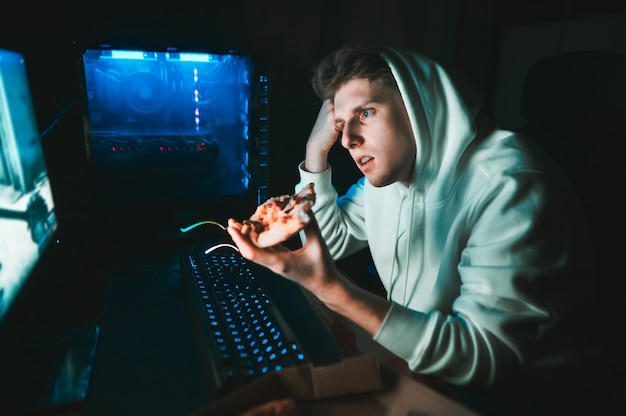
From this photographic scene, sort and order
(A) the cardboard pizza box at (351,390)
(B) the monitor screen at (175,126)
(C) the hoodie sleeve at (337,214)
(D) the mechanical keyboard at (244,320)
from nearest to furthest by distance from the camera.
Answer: (A) the cardboard pizza box at (351,390)
(D) the mechanical keyboard at (244,320)
(B) the monitor screen at (175,126)
(C) the hoodie sleeve at (337,214)

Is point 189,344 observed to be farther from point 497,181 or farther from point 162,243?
point 497,181

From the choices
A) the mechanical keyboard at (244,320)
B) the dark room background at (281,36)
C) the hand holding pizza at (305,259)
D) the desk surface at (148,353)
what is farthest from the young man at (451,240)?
the dark room background at (281,36)

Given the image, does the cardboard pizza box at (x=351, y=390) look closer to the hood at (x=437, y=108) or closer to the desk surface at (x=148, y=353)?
the desk surface at (x=148, y=353)

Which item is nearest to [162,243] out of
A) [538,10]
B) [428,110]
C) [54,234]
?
[54,234]

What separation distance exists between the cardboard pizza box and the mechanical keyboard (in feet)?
0.30

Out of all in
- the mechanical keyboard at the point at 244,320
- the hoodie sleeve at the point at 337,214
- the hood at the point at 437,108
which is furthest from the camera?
the hoodie sleeve at the point at 337,214

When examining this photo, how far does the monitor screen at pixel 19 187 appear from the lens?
28.0 inches

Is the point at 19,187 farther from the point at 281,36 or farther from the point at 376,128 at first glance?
the point at 281,36

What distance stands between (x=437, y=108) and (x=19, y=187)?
904 mm

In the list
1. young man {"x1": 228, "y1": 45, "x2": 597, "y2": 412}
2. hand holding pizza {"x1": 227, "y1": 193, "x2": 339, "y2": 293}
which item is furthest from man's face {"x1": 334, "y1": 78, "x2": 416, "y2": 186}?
hand holding pizza {"x1": 227, "y1": 193, "x2": 339, "y2": 293}

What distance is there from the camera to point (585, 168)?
1.10m

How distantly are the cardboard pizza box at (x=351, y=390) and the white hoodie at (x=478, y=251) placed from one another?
148 mm

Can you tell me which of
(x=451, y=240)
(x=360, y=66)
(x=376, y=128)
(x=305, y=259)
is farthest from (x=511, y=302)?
(x=360, y=66)

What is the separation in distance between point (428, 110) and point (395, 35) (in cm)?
77
